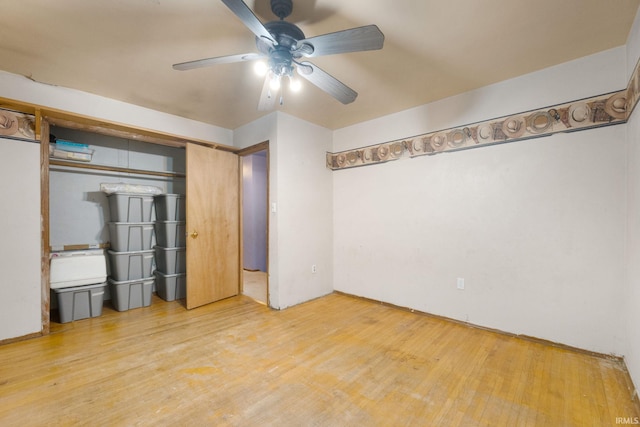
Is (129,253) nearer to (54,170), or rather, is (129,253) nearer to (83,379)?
(54,170)

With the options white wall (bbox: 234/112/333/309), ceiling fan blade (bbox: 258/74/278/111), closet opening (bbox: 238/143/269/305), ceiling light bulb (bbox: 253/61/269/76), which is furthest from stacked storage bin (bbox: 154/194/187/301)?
ceiling light bulb (bbox: 253/61/269/76)

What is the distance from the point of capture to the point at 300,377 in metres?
1.90

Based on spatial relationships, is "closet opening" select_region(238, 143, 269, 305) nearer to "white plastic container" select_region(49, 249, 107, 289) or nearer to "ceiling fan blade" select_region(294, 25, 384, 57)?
"white plastic container" select_region(49, 249, 107, 289)

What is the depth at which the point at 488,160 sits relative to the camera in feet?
8.68

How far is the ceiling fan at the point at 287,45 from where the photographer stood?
1372 millimetres

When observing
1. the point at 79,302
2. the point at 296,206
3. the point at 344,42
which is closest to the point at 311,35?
the point at 344,42

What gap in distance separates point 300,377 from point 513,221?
2393mm

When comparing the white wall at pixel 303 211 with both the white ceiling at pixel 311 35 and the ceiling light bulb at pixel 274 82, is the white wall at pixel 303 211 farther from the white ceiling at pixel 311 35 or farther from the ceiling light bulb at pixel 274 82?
the ceiling light bulb at pixel 274 82

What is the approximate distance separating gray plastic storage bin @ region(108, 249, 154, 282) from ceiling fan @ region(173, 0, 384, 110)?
2.52m

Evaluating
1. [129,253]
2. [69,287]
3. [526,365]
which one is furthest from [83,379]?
[526,365]

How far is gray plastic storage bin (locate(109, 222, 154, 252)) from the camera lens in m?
3.12

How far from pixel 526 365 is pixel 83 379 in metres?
3.33

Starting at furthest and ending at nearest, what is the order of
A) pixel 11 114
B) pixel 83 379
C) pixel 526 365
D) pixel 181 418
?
pixel 11 114
pixel 526 365
pixel 83 379
pixel 181 418

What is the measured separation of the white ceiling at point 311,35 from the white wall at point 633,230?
22 centimetres
